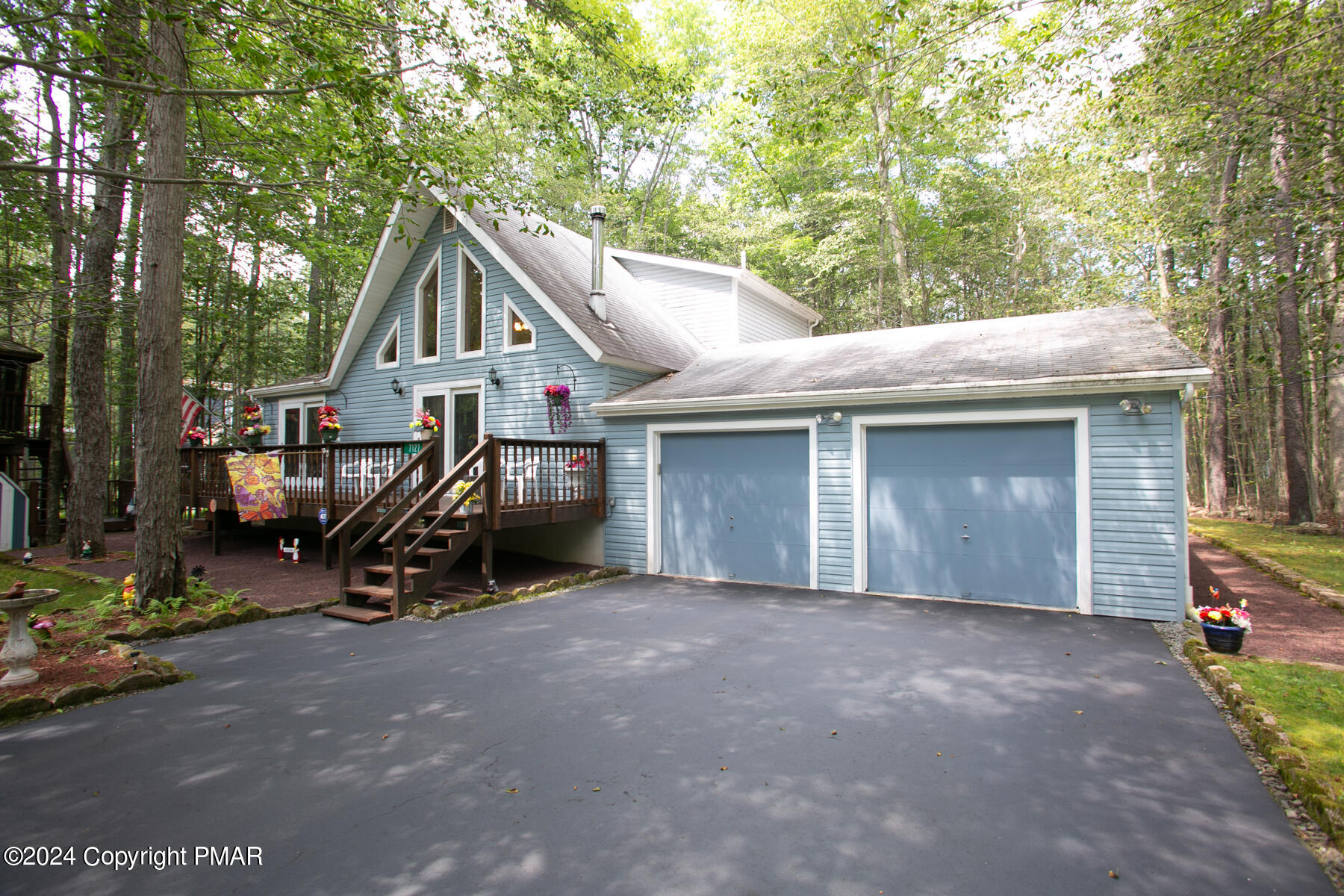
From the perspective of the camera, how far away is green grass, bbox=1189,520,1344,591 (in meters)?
8.39

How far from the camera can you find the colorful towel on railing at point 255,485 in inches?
360

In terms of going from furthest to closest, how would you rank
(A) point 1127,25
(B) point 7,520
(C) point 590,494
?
(B) point 7,520, (C) point 590,494, (A) point 1127,25

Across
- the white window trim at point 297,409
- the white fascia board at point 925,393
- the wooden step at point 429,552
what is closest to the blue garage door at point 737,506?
the white fascia board at point 925,393

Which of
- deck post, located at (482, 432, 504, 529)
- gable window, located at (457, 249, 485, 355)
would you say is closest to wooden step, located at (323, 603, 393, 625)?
deck post, located at (482, 432, 504, 529)

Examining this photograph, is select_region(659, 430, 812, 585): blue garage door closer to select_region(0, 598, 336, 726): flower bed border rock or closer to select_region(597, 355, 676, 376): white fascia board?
select_region(597, 355, 676, 376): white fascia board

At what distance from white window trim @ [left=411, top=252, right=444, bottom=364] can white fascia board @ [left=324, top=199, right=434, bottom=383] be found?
50cm

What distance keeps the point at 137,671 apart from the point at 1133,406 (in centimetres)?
904

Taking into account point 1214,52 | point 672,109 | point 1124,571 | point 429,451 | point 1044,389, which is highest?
point 672,109

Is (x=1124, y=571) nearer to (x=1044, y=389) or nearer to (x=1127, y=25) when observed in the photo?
(x=1044, y=389)

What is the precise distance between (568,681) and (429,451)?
4.68 m

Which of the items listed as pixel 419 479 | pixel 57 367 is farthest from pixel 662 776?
pixel 57 367

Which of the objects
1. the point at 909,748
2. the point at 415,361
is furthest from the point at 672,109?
the point at 909,748

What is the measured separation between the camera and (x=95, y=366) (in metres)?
9.39

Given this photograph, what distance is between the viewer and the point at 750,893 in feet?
7.63
